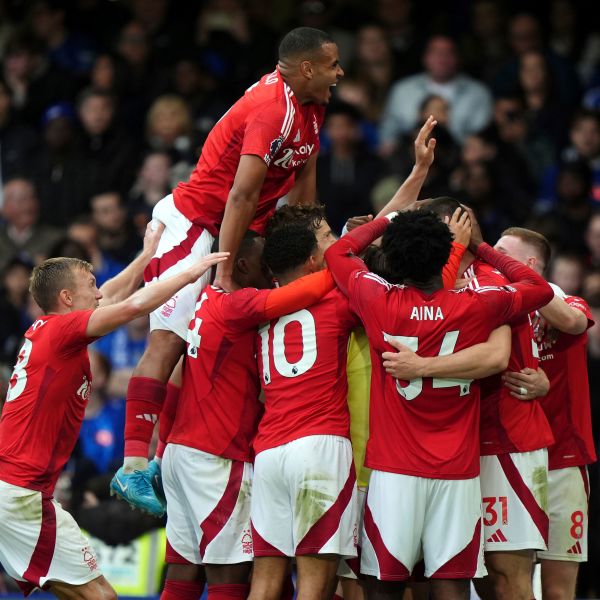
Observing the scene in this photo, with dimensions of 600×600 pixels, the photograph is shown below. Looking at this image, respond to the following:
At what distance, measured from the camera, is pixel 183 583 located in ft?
24.1

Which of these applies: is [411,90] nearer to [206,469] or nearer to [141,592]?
[141,592]

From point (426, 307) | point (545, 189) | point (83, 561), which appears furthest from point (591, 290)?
point (83, 561)

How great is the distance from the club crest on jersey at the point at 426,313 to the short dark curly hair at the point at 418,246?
16 cm

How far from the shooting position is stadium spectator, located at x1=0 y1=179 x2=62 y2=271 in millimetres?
12492

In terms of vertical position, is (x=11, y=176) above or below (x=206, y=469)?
above

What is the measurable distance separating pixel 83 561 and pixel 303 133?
2.65 metres

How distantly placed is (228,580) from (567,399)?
2.17 meters

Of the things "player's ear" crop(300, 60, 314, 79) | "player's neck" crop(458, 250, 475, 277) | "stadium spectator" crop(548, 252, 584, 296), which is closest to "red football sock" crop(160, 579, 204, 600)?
"player's neck" crop(458, 250, 475, 277)

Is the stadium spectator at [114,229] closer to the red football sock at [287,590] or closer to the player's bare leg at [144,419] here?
the player's bare leg at [144,419]

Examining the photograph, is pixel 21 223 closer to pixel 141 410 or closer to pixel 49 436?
pixel 49 436

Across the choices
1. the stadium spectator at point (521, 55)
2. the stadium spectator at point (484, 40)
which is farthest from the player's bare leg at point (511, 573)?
the stadium spectator at point (484, 40)

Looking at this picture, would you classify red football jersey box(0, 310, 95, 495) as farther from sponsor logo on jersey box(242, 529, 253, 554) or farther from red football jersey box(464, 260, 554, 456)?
red football jersey box(464, 260, 554, 456)

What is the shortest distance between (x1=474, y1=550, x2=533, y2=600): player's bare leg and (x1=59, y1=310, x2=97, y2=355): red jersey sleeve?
8.01ft

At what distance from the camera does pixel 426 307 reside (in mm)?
6473
